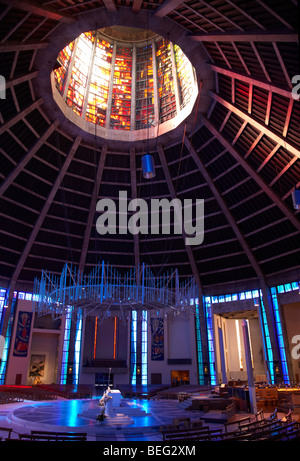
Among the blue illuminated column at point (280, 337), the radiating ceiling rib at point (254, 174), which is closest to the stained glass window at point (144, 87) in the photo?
the radiating ceiling rib at point (254, 174)

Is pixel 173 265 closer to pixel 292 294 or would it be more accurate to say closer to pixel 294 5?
pixel 292 294

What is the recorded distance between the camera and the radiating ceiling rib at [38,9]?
14961mm

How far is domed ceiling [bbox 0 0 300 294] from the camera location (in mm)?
17391

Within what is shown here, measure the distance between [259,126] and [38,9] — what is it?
14.7 meters

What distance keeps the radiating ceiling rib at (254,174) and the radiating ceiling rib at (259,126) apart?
2.78m

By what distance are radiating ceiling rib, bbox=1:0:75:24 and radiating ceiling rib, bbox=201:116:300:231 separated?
1252 centimetres

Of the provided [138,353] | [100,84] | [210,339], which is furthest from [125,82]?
[138,353]

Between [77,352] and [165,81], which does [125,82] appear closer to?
[165,81]

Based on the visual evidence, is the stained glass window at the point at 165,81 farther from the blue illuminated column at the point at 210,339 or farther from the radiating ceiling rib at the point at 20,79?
the blue illuminated column at the point at 210,339

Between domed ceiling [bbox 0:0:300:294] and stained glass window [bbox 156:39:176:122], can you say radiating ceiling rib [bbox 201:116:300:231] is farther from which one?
stained glass window [bbox 156:39:176:122]

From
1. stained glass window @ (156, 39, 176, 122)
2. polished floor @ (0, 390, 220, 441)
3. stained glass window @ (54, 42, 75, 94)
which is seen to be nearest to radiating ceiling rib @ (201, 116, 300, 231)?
stained glass window @ (156, 39, 176, 122)

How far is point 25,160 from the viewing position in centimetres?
2691

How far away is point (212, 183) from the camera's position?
2959 cm
